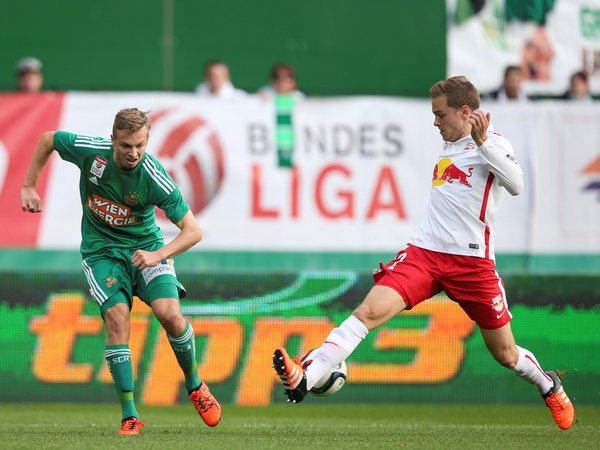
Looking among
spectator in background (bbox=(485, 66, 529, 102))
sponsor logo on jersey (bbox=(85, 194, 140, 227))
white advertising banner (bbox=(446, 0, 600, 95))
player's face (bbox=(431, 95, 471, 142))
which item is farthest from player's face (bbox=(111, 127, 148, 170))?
white advertising banner (bbox=(446, 0, 600, 95))

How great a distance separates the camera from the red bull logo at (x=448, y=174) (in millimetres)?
8195

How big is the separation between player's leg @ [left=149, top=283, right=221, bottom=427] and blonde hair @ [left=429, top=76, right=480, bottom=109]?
2105 millimetres

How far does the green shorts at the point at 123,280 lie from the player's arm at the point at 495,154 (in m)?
2.15

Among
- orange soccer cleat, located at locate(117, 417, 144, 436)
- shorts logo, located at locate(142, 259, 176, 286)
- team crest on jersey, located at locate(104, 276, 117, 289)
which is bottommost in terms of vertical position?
orange soccer cleat, located at locate(117, 417, 144, 436)

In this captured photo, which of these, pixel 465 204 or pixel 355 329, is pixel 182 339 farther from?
pixel 465 204

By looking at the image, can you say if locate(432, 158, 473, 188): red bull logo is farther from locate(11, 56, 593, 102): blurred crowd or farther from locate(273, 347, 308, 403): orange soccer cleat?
locate(11, 56, 593, 102): blurred crowd

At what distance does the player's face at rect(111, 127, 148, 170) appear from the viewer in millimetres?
8023

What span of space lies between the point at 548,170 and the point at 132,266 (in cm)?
640

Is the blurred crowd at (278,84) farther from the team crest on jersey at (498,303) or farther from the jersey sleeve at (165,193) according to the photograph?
the team crest on jersey at (498,303)

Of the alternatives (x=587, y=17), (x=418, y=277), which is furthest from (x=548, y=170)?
(x=418, y=277)

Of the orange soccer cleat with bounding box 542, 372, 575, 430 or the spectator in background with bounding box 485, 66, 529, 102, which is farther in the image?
the spectator in background with bounding box 485, 66, 529, 102

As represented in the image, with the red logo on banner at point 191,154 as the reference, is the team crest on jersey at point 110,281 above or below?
below

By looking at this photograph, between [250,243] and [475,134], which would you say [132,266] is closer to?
[475,134]

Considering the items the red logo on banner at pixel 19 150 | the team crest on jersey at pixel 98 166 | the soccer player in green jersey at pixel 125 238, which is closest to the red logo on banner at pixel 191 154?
the red logo on banner at pixel 19 150
